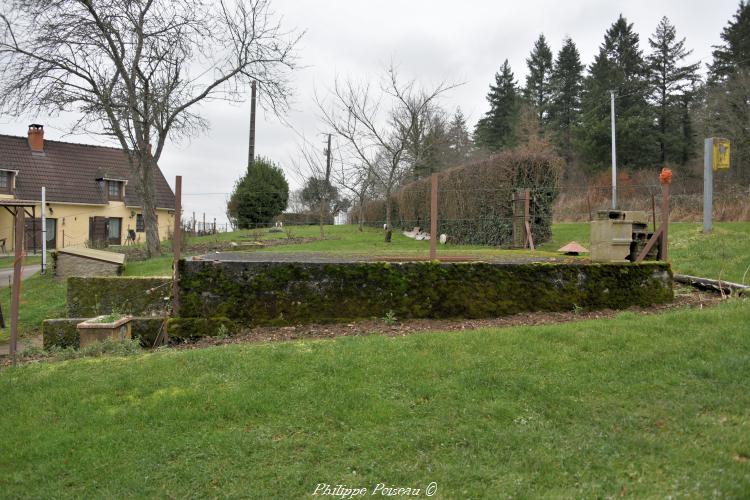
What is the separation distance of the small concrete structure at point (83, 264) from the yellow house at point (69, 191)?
1425 centimetres

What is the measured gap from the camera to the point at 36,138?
101ft

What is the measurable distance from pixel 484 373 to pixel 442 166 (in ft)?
106

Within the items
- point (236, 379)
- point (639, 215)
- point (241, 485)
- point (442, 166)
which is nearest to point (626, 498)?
point (241, 485)

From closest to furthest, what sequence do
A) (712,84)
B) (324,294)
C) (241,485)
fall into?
(241,485) → (324,294) → (712,84)

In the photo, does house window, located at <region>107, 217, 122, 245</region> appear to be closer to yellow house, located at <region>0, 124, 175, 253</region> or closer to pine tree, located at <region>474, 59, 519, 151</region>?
yellow house, located at <region>0, 124, 175, 253</region>

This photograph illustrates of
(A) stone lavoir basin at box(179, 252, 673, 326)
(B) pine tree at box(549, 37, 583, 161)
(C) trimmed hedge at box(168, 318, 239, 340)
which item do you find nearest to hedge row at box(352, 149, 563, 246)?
(A) stone lavoir basin at box(179, 252, 673, 326)

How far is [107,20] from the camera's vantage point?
16.7m

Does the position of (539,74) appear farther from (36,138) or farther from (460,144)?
(36,138)

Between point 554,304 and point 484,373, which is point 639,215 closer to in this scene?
point 554,304

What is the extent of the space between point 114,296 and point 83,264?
6756 mm

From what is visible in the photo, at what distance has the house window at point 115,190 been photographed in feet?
107

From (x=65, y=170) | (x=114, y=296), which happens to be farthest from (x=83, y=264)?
(x=65, y=170)

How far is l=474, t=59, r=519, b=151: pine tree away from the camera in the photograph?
43.6 metres

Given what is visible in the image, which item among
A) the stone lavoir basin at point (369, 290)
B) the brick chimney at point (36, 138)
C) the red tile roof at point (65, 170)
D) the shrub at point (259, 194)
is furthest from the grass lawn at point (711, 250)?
the brick chimney at point (36, 138)
